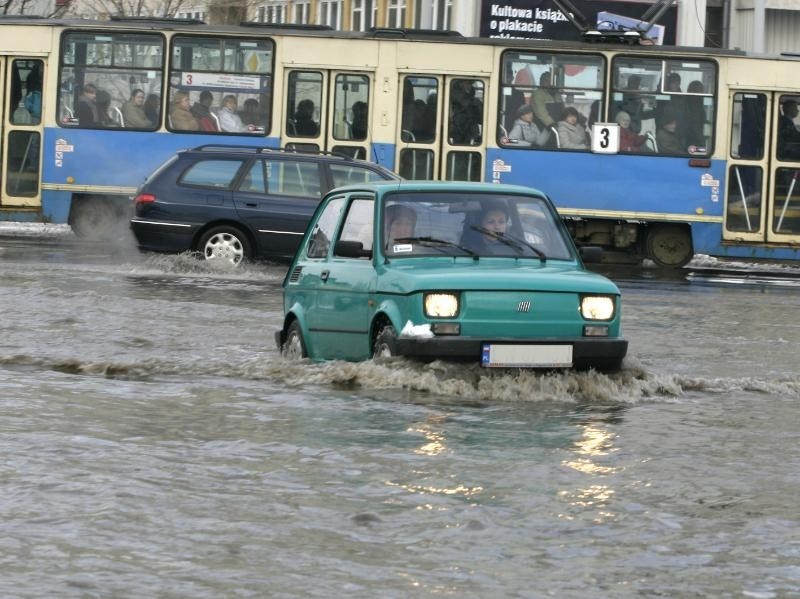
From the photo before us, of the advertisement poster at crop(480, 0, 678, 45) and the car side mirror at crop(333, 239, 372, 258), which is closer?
the car side mirror at crop(333, 239, 372, 258)

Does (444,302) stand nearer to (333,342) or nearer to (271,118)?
(333,342)

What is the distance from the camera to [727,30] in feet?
145

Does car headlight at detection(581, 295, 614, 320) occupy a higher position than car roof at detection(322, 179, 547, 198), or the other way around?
car roof at detection(322, 179, 547, 198)

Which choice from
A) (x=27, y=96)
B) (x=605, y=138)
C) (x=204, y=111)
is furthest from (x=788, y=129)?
(x=27, y=96)

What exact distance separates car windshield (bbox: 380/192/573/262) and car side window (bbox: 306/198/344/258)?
29.5 inches

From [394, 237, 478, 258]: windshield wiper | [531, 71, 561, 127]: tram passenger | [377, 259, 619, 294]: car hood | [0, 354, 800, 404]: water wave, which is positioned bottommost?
[0, 354, 800, 404]: water wave

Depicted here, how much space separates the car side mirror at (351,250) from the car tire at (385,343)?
23.6 inches

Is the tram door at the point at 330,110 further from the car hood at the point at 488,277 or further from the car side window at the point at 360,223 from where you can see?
the car hood at the point at 488,277

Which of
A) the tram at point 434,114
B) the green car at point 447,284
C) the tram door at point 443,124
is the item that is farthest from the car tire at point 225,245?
the green car at point 447,284

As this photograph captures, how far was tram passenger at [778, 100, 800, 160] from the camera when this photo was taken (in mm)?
27391

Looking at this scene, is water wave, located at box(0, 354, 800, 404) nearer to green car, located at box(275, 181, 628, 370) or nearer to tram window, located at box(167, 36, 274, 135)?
green car, located at box(275, 181, 628, 370)

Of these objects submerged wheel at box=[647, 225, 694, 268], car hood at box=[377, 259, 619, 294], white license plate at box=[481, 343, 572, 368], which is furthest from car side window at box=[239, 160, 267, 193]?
white license plate at box=[481, 343, 572, 368]

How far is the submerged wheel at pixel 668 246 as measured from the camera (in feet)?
90.6

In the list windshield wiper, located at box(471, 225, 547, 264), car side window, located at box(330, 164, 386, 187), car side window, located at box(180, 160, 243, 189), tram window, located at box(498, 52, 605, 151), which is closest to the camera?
windshield wiper, located at box(471, 225, 547, 264)
